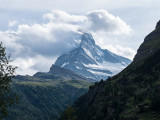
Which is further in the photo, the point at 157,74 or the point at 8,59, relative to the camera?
the point at 157,74

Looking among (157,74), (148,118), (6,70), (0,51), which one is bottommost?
(148,118)

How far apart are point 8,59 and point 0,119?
29.1 ft

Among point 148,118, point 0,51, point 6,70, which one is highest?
point 0,51

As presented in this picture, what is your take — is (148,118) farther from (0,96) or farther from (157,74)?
(157,74)

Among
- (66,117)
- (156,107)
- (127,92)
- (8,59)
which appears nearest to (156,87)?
(127,92)

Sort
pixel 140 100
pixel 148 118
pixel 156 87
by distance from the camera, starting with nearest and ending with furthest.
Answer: pixel 148 118 → pixel 140 100 → pixel 156 87

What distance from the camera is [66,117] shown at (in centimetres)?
8569

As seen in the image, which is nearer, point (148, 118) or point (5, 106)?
point (5, 106)

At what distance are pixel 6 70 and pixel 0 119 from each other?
23.5 feet

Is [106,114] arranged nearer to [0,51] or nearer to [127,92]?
[127,92]

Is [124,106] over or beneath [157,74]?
beneath

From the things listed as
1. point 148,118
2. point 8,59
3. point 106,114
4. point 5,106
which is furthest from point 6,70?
point 106,114

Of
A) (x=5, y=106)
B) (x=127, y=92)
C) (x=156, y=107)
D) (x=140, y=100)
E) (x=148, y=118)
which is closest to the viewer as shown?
(x=5, y=106)

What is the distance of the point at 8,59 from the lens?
40.2 m
